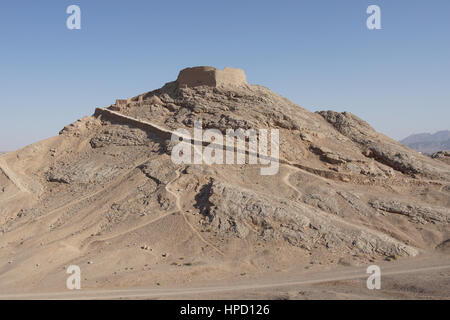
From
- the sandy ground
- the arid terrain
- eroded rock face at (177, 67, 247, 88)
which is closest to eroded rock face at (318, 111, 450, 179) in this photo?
the arid terrain

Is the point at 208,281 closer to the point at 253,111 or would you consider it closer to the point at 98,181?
the point at 98,181

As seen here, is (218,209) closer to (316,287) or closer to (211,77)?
(316,287)

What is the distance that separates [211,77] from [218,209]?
10.5 meters

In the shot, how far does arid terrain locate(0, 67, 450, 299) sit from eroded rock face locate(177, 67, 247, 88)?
7 centimetres

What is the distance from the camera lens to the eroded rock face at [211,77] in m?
21.8

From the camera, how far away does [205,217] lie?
14.2m

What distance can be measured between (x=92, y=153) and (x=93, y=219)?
19.8ft

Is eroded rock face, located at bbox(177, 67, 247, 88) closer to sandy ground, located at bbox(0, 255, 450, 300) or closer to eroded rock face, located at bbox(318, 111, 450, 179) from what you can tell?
eroded rock face, located at bbox(318, 111, 450, 179)

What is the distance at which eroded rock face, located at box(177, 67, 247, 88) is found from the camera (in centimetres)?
2177

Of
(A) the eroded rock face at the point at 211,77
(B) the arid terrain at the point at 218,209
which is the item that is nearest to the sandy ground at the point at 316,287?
(B) the arid terrain at the point at 218,209

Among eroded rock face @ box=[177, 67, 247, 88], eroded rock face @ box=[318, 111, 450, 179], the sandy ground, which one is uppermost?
eroded rock face @ box=[177, 67, 247, 88]

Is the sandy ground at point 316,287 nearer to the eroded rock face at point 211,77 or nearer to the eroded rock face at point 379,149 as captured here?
the eroded rock face at point 379,149

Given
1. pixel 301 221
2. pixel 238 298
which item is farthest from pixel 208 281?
pixel 301 221

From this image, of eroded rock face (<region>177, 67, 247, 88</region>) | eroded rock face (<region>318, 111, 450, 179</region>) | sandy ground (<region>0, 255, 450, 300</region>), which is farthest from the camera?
eroded rock face (<region>177, 67, 247, 88</region>)
